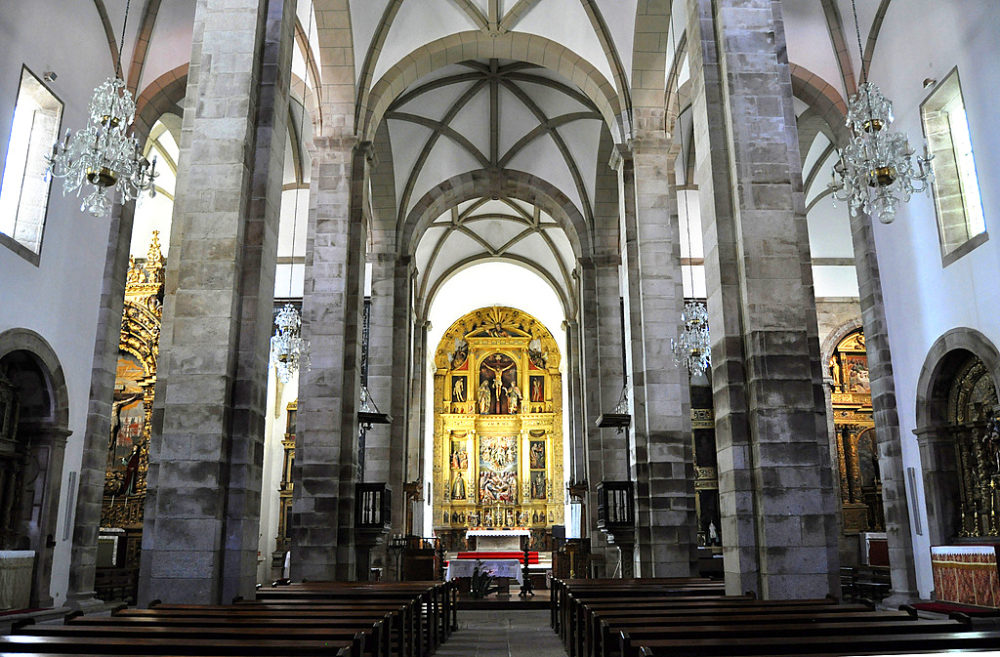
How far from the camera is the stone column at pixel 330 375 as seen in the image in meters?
12.1

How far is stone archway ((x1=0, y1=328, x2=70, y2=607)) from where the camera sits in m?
10.7

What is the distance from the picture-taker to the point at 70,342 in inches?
456

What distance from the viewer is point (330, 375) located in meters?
12.5

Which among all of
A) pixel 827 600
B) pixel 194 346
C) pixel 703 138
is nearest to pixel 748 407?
pixel 827 600

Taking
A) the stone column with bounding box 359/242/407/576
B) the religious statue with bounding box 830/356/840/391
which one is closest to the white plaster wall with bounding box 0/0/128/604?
the stone column with bounding box 359/242/407/576

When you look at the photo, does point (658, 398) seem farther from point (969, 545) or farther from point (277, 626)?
point (277, 626)

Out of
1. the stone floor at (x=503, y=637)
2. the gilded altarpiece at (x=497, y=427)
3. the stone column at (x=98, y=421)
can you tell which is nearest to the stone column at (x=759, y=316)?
the stone floor at (x=503, y=637)

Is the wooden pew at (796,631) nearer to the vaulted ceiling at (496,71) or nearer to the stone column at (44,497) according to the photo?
the stone column at (44,497)

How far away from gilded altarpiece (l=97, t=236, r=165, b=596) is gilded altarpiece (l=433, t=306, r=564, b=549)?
525 inches

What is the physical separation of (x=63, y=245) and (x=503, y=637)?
8184mm

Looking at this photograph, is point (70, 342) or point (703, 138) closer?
point (703, 138)

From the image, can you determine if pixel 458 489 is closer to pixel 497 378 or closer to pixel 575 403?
pixel 497 378

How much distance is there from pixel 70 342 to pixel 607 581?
326 inches

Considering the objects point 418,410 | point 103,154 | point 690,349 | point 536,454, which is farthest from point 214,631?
point 536,454
